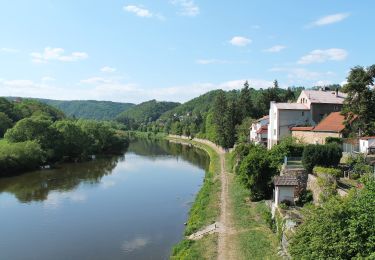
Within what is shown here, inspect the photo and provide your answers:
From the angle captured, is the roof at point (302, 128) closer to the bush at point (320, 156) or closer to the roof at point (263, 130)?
the roof at point (263, 130)

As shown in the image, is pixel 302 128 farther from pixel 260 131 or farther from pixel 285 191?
pixel 285 191

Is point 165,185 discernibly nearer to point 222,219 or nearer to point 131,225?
point 131,225

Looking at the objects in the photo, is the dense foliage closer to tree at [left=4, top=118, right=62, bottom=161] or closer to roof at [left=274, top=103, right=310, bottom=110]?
roof at [left=274, top=103, right=310, bottom=110]

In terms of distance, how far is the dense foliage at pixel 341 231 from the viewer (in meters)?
13.4

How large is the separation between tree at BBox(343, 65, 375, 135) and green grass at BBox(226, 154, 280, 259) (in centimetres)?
1162

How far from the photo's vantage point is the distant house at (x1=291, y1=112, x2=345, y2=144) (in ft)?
125

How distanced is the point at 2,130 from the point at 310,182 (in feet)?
280

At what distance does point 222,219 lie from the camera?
2852 cm

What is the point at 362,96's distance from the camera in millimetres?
34344

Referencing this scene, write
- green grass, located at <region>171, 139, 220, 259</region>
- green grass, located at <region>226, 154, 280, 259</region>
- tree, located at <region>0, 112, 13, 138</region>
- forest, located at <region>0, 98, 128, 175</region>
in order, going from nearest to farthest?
1. green grass, located at <region>226, 154, 280, 259</region>
2. green grass, located at <region>171, 139, 220, 259</region>
3. forest, located at <region>0, 98, 128, 175</region>
4. tree, located at <region>0, 112, 13, 138</region>

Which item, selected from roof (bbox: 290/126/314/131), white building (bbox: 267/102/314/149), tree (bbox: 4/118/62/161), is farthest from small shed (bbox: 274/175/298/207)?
tree (bbox: 4/118/62/161)

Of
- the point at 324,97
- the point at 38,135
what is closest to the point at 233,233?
the point at 324,97

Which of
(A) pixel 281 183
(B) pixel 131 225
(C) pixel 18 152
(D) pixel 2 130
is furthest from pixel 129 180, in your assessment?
(D) pixel 2 130

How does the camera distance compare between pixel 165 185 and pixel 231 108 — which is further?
pixel 231 108
